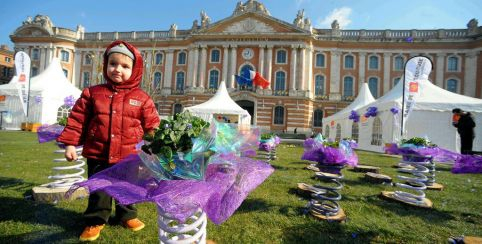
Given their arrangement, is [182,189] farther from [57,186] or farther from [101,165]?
[57,186]

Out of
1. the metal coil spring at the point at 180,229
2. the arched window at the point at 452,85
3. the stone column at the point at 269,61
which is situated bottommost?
the metal coil spring at the point at 180,229

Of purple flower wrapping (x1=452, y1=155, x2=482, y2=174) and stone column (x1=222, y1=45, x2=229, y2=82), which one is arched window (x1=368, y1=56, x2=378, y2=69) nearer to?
stone column (x1=222, y1=45, x2=229, y2=82)

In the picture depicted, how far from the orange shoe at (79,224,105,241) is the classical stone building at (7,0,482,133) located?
83.6 feet

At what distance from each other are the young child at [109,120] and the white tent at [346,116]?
16056 millimetres

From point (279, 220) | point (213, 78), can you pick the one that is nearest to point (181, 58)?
point (213, 78)

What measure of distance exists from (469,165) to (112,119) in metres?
4.81

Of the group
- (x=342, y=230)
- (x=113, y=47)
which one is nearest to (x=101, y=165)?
(x=113, y=47)

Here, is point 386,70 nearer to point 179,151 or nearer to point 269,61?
point 269,61

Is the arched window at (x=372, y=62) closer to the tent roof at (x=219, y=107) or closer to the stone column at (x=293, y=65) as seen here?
the stone column at (x=293, y=65)

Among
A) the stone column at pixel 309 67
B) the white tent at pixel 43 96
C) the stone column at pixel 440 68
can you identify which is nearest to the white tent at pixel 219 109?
the white tent at pixel 43 96

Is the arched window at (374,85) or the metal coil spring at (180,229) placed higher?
the arched window at (374,85)

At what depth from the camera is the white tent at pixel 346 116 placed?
57.8ft

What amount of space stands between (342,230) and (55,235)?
10.7ft

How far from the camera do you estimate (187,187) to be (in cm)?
159
